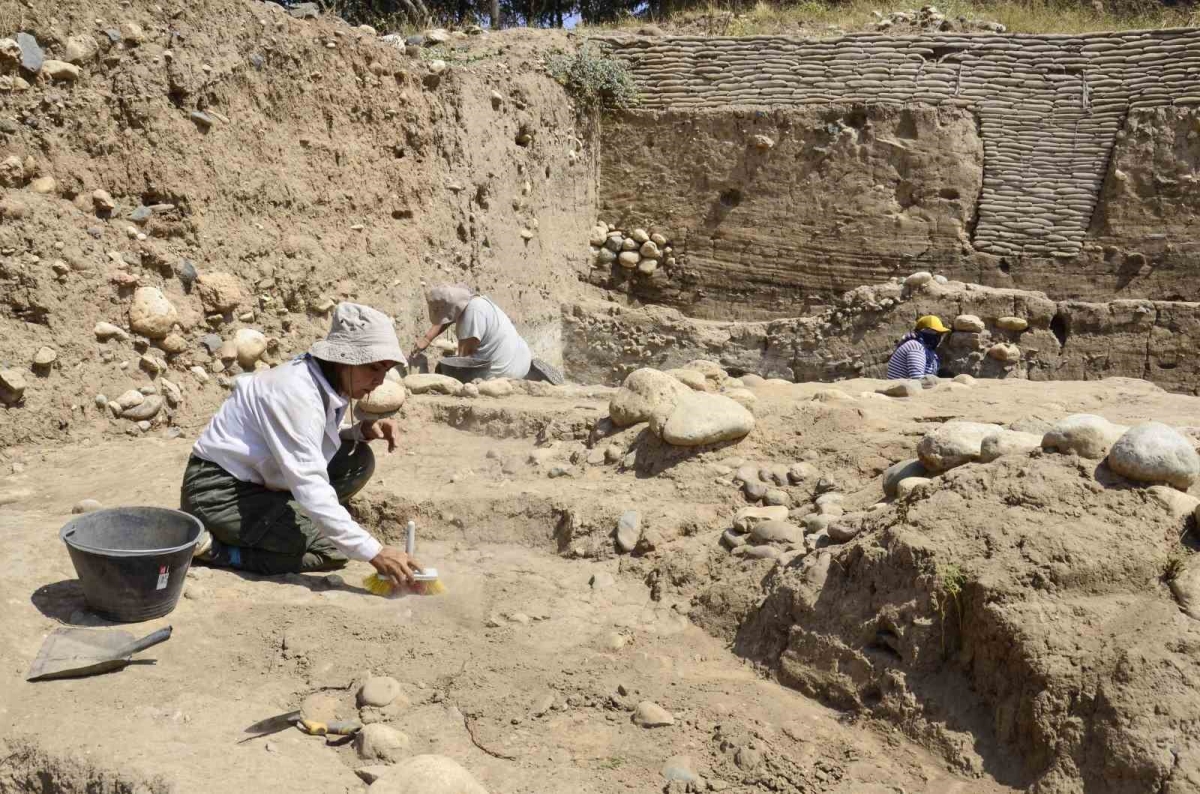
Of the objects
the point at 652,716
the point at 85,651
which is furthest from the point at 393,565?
the point at 652,716

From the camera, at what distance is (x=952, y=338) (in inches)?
346

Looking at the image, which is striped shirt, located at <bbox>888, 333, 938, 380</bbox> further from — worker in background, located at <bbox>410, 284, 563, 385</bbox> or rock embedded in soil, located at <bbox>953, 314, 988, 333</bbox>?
worker in background, located at <bbox>410, 284, 563, 385</bbox>

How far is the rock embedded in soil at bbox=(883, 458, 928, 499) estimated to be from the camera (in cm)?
366

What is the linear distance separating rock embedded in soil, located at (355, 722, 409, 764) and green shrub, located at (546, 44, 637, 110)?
8715mm

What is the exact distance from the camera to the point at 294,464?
3.45 metres

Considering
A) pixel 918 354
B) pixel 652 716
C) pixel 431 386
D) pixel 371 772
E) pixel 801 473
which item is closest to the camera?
pixel 371 772

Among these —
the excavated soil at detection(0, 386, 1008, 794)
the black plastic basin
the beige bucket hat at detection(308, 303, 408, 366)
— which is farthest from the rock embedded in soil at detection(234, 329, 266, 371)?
the beige bucket hat at detection(308, 303, 408, 366)

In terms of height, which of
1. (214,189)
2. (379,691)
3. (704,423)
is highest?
(214,189)

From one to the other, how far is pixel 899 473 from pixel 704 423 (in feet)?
3.04

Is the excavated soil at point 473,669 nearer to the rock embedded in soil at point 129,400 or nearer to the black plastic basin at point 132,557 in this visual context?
the black plastic basin at point 132,557

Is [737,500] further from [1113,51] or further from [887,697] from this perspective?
[1113,51]

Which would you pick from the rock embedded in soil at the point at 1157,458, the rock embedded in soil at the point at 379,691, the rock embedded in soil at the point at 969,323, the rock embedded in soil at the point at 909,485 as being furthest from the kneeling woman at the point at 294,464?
the rock embedded in soil at the point at 969,323

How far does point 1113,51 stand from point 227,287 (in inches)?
345

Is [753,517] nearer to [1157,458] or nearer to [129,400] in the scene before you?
[1157,458]
